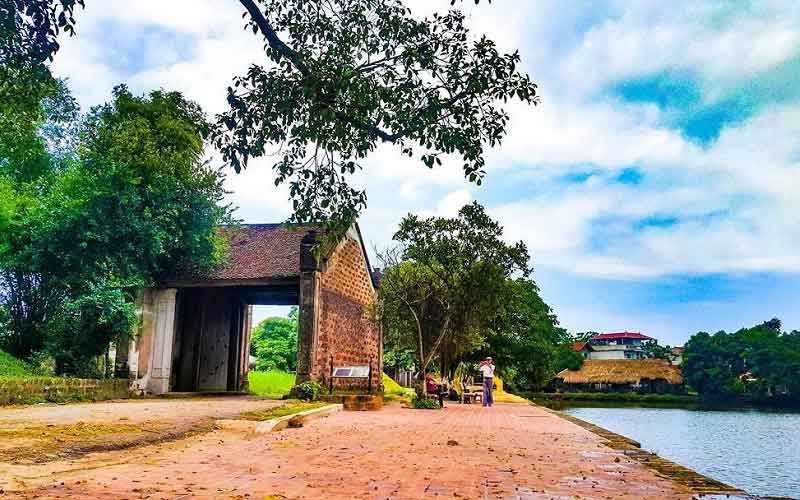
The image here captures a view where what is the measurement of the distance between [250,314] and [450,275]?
10.6 m

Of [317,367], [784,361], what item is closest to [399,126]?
[317,367]

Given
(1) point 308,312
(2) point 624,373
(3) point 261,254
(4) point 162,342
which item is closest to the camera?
(1) point 308,312

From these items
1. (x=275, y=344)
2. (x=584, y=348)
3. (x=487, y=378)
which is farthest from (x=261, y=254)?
(x=584, y=348)

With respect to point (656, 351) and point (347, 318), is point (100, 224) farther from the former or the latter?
point (656, 351)

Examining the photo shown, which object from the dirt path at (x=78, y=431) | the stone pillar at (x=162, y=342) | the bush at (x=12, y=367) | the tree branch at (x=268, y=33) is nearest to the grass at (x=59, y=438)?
the dirt path at (x=78, y=431)

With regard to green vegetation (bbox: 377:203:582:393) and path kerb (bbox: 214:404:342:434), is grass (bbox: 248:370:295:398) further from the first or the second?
path kerb (bbox: 214:404:342:434)

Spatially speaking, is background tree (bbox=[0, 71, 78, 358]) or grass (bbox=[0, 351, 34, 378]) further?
background tree (bbox=[0, 71, 78, 358])

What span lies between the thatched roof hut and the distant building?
21.2 metres

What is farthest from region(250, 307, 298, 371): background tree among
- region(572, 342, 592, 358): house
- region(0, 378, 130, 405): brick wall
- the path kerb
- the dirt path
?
region(572, 342, 592, 358): house

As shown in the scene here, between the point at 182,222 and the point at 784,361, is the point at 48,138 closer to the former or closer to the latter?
the point at 182,222

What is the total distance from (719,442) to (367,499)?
1730 cm

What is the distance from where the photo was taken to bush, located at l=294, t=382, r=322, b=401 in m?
17.6

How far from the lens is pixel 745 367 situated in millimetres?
52562

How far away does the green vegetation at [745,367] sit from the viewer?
161 ft
